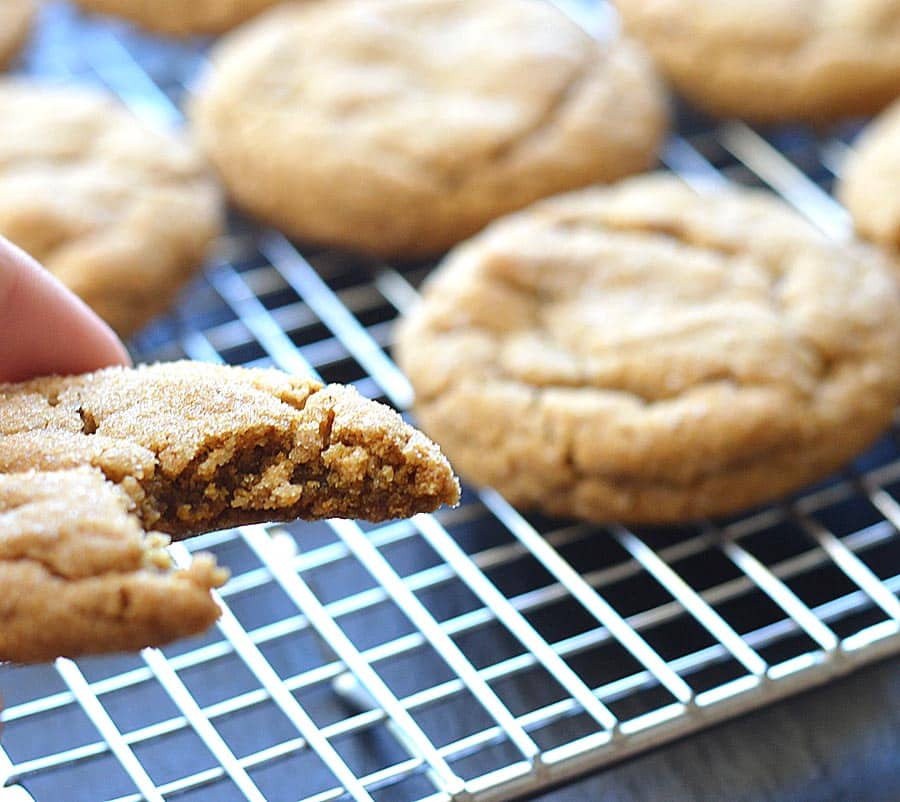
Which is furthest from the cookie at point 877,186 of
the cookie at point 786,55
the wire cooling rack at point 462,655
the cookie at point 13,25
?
the cookie at point 13,25

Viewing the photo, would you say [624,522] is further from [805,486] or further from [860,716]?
[860,716]

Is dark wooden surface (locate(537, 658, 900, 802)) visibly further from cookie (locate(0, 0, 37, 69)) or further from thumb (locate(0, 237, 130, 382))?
cookie (locate(0, 0, 37, 69))

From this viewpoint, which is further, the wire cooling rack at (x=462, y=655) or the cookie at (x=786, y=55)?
the cookie at (x=786, y=55)

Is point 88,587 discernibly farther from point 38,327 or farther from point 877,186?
point 877,186

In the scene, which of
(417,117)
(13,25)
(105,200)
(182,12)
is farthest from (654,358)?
(13,25)

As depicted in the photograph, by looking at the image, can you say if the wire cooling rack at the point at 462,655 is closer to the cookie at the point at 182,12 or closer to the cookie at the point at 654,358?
the cookie at the point at 654,358

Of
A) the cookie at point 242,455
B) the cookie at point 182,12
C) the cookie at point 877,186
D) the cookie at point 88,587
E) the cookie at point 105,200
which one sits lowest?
the cookie at point 105,200
